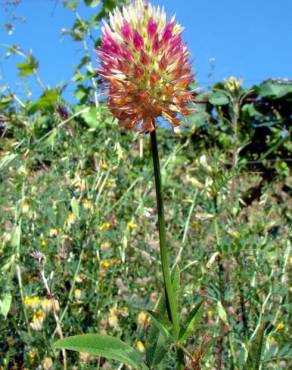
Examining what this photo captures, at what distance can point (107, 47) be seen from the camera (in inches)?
34.4

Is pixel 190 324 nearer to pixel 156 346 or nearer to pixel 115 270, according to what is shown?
pixel 156 346

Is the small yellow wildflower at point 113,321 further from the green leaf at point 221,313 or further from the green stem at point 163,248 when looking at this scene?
the green stem at point 163,248

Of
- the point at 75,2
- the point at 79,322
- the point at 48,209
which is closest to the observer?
the point at 79,322

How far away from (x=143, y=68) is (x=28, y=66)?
2568 millimetres

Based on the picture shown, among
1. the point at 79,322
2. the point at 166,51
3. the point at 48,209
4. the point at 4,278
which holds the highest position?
the point at 166,51

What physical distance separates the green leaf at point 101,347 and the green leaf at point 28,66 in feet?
8.77

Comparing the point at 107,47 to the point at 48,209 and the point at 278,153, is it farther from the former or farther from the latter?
the point at 278,153

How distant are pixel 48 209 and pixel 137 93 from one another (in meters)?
1.20

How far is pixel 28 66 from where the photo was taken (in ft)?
10.9

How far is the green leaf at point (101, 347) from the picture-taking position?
0.78 m

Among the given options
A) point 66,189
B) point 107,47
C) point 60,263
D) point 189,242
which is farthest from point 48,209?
point 107,47

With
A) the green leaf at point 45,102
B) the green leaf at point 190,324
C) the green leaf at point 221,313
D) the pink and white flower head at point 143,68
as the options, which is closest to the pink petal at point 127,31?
the pink and white flower head at point 143,68

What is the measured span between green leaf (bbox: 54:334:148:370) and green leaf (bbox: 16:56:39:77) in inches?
105

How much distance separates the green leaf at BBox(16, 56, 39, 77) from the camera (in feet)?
10.9
